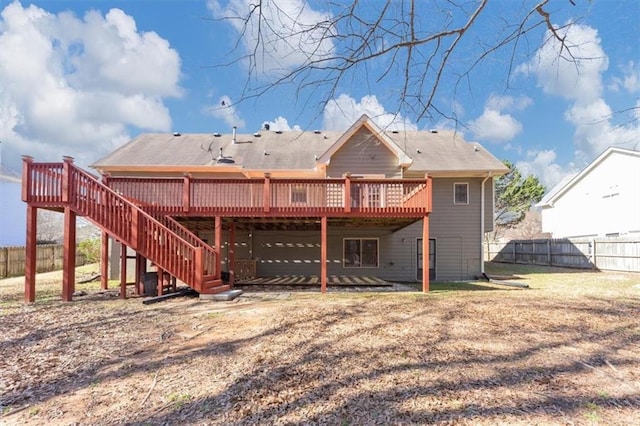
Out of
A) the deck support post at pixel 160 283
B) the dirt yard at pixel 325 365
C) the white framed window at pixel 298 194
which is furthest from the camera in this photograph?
the white framed window at pixel 298 194

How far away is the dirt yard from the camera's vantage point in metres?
3.11

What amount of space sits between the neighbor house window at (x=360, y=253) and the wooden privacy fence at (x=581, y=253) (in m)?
11.0

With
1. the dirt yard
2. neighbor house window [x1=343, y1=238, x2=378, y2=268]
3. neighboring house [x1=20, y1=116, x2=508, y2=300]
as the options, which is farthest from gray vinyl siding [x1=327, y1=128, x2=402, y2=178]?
the dirt yard

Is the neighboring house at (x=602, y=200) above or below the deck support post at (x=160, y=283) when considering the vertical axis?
above

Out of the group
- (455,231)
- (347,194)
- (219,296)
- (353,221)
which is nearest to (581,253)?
(455,231)

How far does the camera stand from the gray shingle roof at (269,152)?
14000mm

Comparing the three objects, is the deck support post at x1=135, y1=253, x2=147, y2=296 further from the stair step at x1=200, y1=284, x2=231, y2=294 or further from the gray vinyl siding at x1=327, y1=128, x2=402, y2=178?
the gray vinyl siding at x1=327, y1=128, x2=402, y2=178

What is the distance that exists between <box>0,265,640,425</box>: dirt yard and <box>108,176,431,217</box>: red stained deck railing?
348cm

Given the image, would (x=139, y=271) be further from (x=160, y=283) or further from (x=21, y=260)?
(x=21, y=260)

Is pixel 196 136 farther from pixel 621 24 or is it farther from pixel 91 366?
pixel 621 24

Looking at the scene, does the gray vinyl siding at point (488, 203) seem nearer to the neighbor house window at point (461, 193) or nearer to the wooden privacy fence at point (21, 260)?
the neighbor house window at point (461, 193)

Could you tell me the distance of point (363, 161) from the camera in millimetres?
13359

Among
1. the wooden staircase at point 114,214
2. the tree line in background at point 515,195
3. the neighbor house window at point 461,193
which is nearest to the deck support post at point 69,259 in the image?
the wooden staircase at point 114,214

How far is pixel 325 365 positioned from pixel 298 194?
7367 mm
